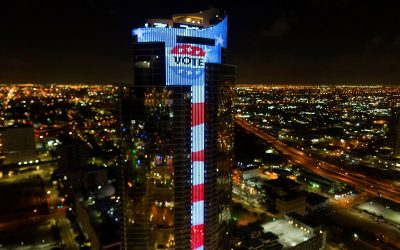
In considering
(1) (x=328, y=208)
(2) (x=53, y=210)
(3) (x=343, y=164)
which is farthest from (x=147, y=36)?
(3) (x=343, y=164)

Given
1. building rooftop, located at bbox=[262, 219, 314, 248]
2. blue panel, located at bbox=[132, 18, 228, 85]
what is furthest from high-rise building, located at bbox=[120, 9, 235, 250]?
building rooftop, located at bbox=[262, 219, 314, 248]

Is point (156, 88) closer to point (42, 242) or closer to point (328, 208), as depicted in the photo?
point (42, 242)

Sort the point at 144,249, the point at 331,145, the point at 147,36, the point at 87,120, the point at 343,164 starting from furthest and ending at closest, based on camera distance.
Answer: the point at 87,120 < the point at 331,145 < the point at 343,164 < the point at 144,249 < the point at 147,36

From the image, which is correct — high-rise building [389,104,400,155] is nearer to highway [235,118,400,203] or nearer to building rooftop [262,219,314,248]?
highway [235,118,400,203]

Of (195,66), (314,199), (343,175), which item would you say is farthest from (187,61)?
(343,175)

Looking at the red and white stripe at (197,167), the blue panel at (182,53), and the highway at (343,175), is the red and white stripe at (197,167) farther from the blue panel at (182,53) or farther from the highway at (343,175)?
the highway at (343,175)

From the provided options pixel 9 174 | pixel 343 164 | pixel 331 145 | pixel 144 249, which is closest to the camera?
pixel 144 249
